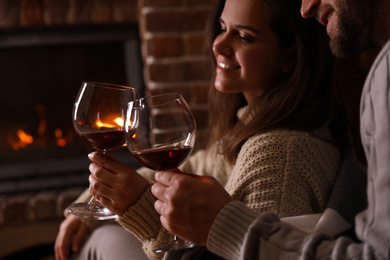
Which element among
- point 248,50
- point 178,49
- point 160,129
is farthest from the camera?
point 178,49

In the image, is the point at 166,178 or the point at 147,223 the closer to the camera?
the point at 166,178

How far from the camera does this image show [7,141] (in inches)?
83.0

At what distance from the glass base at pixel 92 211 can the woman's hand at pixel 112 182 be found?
0.04 meters

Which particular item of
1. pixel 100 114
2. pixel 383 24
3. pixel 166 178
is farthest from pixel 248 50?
pixel 166 178

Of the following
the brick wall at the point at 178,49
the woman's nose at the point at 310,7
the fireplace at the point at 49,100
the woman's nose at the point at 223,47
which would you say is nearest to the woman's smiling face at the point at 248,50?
the woman's nose at the point at 223,47

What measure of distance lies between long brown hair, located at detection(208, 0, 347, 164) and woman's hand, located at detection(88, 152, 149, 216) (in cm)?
30

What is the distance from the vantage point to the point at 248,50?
1.15m

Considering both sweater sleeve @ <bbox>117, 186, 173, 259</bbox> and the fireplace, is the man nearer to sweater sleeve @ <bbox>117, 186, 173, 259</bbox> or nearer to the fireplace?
sweater sleeve @ <bbox>117, 186, 173, 259</bbox>

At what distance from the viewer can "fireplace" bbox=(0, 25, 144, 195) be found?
2.00 metres

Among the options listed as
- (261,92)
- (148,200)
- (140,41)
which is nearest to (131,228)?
(148,200)

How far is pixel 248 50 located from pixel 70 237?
738mm

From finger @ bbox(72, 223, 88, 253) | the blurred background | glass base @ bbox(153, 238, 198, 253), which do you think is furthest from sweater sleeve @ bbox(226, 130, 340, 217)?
the blurred background

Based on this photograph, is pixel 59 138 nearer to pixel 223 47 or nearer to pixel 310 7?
pixel 223 47

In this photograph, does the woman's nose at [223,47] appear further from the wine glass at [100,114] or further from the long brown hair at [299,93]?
the wine glass at [100,114]
